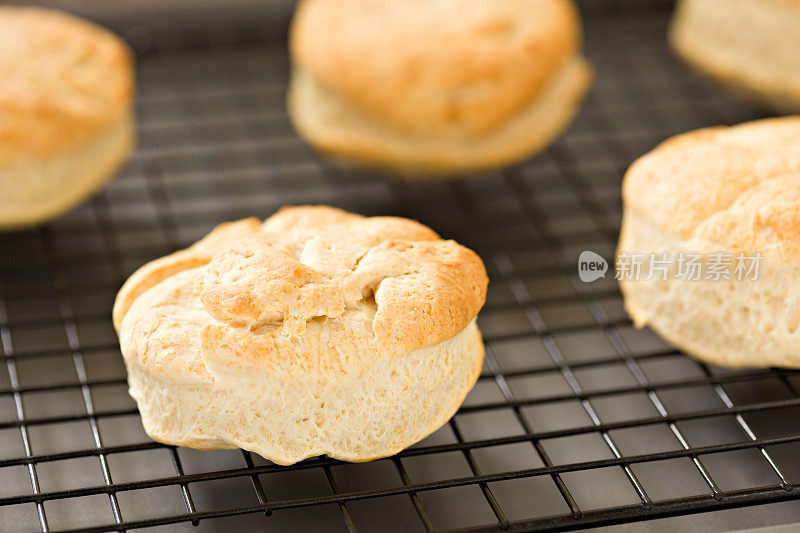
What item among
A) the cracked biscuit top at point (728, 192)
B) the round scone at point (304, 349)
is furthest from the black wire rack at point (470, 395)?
the cracked biscuit top at point (728, 192)

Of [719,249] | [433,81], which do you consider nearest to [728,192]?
[719,249]

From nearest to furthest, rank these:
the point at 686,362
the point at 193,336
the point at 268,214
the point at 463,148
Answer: the point at 193,336, the point at 686,362, the point at 463,148, the point at 268,214

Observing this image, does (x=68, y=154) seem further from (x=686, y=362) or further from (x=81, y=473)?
(x=686, y=362)

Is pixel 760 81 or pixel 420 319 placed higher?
pixel 420 319

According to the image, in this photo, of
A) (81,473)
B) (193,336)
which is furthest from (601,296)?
(81,473)

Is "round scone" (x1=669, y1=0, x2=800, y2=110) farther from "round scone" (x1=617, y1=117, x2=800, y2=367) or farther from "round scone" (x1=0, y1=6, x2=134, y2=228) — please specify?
"round scone" (x1=0, y1=6, x2=134, y2=228)

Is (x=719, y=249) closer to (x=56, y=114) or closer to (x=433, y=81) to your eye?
(x=433, y=81)
